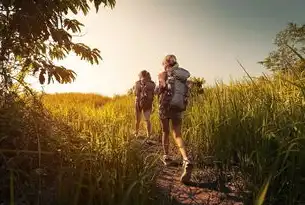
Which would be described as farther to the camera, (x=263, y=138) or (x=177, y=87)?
(x=177, y=87)

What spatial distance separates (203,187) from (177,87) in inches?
68.7

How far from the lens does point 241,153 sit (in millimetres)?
6348

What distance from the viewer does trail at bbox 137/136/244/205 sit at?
5566 millimetres

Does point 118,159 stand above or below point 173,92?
below

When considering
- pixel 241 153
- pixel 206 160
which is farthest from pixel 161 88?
pixel 241 153

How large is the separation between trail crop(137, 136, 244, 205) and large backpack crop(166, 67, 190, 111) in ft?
3.42

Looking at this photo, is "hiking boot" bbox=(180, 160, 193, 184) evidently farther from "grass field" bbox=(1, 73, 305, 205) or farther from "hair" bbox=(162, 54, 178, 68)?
"hair" bbox=(162, 54, 178, 68)

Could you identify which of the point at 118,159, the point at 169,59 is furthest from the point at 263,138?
the point at 169,59

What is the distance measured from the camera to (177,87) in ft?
24.2

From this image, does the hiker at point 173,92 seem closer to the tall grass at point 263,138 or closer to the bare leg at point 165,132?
the bare leg at point 165,132

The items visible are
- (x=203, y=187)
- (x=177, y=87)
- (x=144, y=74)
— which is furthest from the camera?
(x=144, y=74)

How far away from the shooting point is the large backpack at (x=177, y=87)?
7.38 meters

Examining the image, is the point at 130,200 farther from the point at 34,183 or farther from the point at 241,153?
the point at 241,153

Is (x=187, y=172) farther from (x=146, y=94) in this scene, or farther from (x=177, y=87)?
(x=146, y=94)
